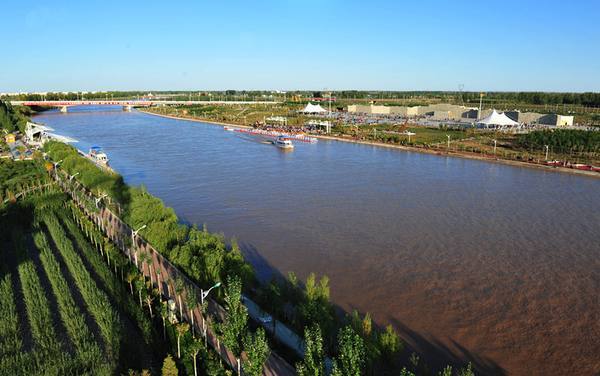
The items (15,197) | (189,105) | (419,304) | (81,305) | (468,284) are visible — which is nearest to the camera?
(81,305)

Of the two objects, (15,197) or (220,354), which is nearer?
(220,354)

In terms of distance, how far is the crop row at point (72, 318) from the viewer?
516 cm

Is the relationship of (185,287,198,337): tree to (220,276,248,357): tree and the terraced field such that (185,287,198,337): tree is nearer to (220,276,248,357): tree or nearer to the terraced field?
the terraced field

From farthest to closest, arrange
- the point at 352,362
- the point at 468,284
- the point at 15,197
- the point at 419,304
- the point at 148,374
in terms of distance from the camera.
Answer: the point at 15,197, the point at 468,284, the point at 419,304, the point at 148,374, the point at 352,362

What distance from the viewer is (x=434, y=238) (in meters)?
9.88

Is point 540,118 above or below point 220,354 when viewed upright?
above

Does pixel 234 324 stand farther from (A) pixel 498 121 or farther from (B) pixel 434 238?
(A) pixel 498 121

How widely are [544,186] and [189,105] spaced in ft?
162

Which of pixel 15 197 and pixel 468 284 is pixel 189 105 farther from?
pixel 468 284

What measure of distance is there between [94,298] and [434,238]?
6.70 m

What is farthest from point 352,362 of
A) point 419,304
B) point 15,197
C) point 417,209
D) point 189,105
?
point 189,105

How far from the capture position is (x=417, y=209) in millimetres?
12172

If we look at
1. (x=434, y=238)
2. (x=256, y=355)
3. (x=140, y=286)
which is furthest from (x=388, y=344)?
(x=434, y=238)

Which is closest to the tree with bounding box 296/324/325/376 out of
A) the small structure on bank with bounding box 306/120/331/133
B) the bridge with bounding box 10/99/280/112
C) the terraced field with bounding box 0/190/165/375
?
the terraced field with bounding box 0/190/165/375
